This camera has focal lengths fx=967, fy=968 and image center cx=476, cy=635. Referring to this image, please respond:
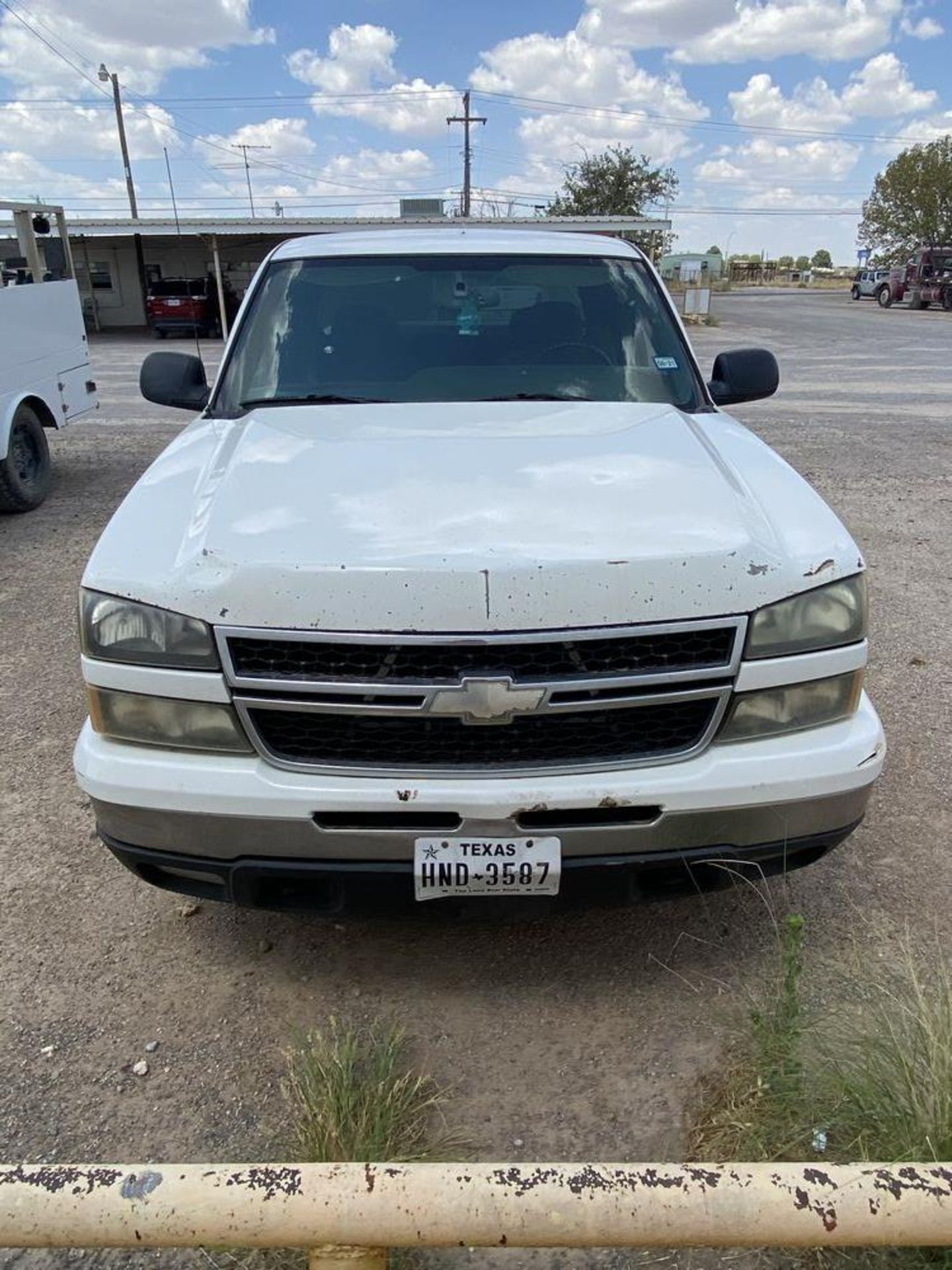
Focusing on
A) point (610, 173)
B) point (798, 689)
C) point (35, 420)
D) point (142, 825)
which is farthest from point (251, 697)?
point (610, 173)

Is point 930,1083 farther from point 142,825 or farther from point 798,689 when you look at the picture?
point 142,825

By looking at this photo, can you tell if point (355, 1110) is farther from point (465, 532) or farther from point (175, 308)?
point (175, 308)

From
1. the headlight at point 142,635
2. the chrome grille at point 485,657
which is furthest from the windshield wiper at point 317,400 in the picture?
the chrome grille at point 485,657

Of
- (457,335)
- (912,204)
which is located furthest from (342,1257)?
(912,204)

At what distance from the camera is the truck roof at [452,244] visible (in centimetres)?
388

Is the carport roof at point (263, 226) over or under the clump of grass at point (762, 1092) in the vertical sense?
over

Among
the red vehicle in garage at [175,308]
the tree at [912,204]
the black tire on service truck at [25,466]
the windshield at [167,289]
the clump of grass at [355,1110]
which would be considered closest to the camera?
the clump of grass at [355,1110]

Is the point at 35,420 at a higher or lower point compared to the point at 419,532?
lower

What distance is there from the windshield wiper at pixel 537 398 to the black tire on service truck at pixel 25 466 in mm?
5349

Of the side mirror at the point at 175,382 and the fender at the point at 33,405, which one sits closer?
the side mirror at the point at 175,382

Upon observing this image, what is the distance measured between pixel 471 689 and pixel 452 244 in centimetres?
258

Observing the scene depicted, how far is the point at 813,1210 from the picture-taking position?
133 centimetres

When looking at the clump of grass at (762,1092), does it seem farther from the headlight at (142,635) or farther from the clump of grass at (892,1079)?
the headlight at (142,635)

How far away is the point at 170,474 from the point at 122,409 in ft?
40.3
